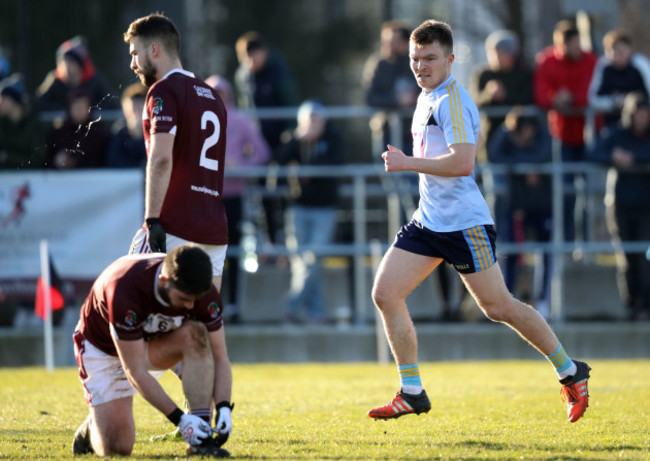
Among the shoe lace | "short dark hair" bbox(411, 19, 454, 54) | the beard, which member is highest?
"short dark hair" bbox(411, 19, 454, 54)

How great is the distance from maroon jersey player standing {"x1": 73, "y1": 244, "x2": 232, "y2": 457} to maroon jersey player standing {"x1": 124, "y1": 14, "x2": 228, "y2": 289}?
67 cm

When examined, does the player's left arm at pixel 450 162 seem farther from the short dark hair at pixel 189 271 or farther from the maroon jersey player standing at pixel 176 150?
the short dark hair at pixel 189 271

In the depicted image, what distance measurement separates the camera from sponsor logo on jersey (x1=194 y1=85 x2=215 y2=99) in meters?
7.57

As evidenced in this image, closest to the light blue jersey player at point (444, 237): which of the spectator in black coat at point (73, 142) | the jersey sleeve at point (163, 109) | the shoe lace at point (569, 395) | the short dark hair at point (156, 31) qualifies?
the shoe lace at point (569, 395)

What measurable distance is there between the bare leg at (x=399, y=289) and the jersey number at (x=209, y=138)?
1209 millimetres

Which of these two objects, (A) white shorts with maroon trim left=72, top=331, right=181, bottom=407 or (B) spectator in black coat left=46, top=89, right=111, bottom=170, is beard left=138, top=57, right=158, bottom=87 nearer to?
(A) white shorts with maroon trim left=72, top=331, right=181, bottom=407

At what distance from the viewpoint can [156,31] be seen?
7551mm

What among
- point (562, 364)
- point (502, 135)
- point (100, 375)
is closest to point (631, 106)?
point (502, 135)

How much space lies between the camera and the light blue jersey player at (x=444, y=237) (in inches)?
297

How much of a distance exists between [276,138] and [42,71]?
431 inches

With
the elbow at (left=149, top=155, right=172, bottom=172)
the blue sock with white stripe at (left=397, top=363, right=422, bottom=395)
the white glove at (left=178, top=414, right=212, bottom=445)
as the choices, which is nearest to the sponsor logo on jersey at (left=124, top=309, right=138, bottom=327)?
the white glove at (left=178, top=414, right=212, bottom=445)

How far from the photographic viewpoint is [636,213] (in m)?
14.3

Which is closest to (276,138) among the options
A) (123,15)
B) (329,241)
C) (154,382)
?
(329,241)

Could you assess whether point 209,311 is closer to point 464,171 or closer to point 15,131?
point 464,171
